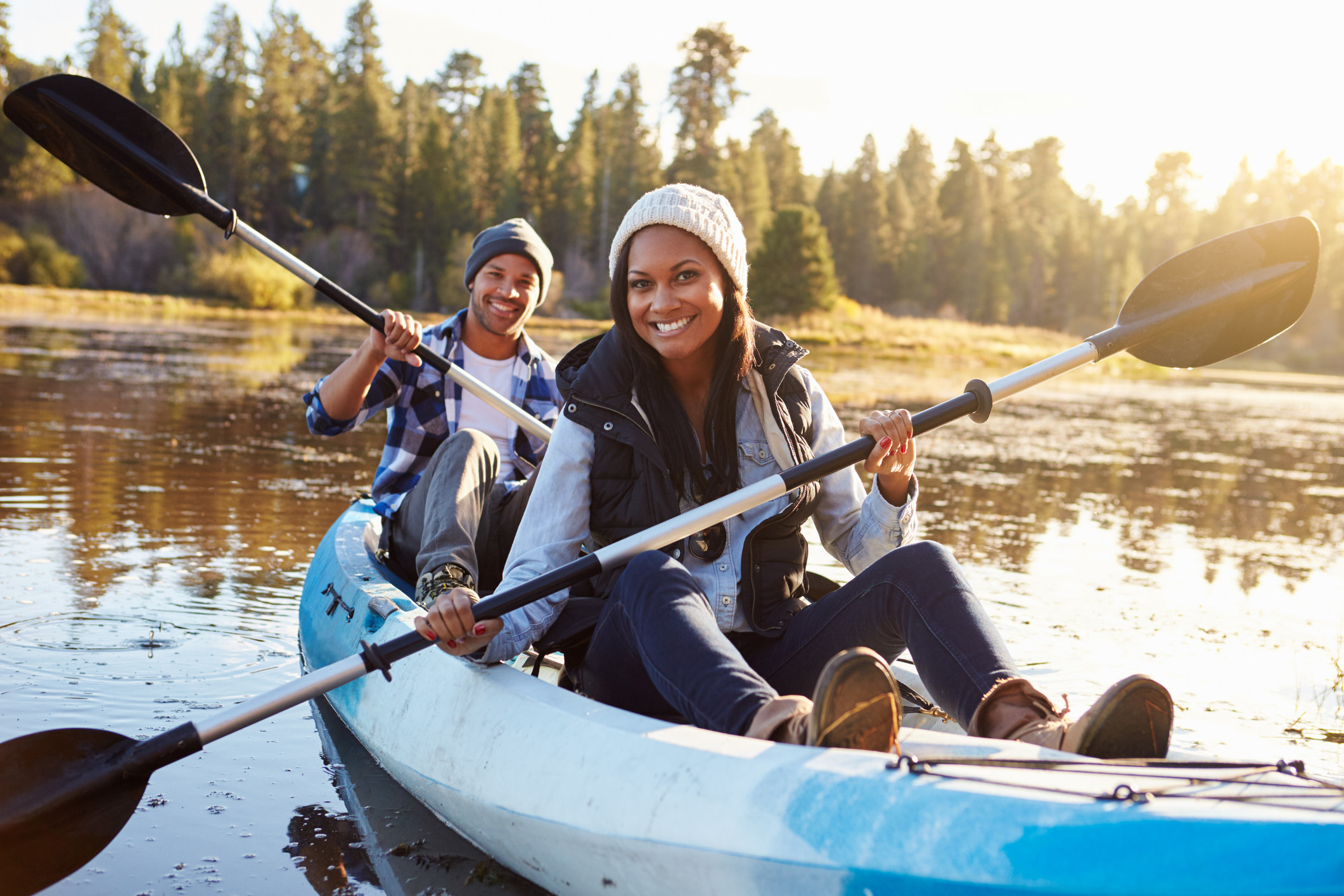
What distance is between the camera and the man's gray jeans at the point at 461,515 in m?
3.25

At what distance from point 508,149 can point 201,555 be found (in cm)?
4534

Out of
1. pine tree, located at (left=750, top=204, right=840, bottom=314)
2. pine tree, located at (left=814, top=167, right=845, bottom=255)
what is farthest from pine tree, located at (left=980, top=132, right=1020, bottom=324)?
pine tree, located at (left=750, top=204, right=840, bottom=314)

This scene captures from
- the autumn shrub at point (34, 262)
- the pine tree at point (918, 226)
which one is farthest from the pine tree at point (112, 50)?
the pine tree at point (918, 226)

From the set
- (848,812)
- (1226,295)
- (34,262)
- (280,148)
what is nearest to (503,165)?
(280,148)

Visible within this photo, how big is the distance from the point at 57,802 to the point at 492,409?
7.29 ft

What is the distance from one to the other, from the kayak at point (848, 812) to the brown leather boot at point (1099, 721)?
8 centimetres

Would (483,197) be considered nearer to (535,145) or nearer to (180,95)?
(535,145)

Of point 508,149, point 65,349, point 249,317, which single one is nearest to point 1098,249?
point 508,149

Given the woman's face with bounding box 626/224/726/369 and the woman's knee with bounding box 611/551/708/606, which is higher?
the woman's face with bounding box 626/224/726/369

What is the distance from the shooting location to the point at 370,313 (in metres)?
3.90

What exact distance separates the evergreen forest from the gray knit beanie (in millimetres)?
30571

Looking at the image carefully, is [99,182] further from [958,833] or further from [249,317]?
[249,317]

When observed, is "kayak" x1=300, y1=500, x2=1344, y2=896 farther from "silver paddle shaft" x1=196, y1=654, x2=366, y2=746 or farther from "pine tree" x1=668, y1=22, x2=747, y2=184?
"pine tree" x1=668, y1=22, x2=747, y2=184

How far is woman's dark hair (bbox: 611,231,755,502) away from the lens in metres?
2.59
